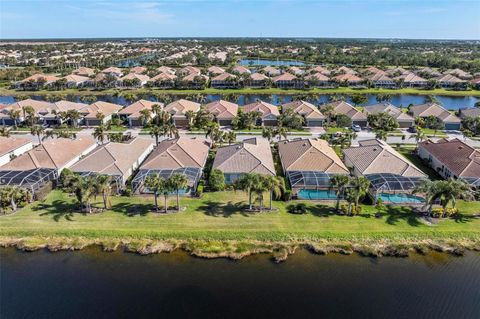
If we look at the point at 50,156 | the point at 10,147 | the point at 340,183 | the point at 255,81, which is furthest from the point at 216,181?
the point at 255,81

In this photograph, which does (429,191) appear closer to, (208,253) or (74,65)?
(208,253)

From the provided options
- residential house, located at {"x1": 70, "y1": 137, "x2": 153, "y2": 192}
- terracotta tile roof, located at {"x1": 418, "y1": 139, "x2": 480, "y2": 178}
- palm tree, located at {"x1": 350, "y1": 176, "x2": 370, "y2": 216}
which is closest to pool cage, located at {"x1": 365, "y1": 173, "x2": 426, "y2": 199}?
palm tree, located at {"x1": 350, "y1": 176, "x2": 370, "y2": 216}

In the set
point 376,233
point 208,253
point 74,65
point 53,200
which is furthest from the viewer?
point 74,65

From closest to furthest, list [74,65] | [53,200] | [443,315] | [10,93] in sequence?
[443,315] → [53,200] → [10,93] → [74,65]

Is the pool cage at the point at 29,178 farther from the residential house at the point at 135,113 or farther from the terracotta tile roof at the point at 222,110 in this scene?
the terracotta tile roof at the point at 222,110

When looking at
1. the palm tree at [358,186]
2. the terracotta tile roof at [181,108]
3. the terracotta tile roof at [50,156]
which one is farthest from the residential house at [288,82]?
the palm tree at [358,186]

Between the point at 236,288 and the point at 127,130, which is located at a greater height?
the point at 127,130

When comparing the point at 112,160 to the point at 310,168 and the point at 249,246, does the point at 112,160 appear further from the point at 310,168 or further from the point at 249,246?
the point at 310,168

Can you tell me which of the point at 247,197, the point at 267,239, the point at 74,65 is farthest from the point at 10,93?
the point at 267,239
